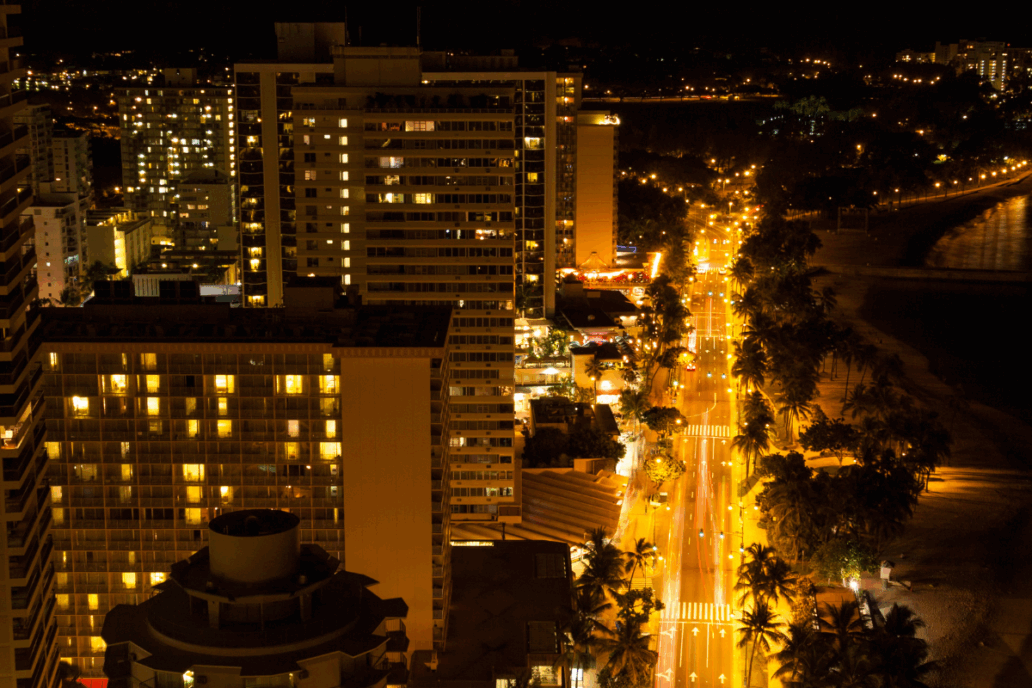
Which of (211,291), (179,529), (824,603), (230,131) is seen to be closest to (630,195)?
(230,131)

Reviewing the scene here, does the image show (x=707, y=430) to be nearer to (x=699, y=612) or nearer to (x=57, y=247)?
(x=699, y=612)

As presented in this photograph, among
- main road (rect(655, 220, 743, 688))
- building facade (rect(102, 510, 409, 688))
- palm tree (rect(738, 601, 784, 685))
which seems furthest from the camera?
main road (rect(655, 220, 743, 688))

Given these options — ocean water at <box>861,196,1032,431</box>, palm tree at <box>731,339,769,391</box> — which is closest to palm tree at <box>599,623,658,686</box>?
palm tree at <box>731,339,769,391</box>

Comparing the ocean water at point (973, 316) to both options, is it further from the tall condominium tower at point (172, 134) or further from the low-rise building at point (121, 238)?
the tall condominium tower at point (172, 134)

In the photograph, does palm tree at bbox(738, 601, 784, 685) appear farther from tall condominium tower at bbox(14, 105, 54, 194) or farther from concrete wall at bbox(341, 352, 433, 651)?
tall condominium tower at bbox(14, 105, 54, 194)

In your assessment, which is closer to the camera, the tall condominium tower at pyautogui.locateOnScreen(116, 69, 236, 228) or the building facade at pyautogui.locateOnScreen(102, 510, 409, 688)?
the building facade at pyautogui.locateOnScreen(102, 510, 409, 688)

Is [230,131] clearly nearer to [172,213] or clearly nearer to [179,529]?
[172,213]
